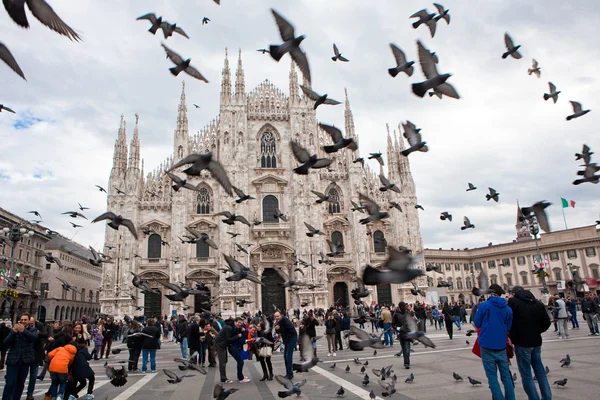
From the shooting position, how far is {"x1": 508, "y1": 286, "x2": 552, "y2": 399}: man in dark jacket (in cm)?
554

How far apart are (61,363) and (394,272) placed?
5.91 m

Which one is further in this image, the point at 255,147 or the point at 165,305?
the point at 255,147

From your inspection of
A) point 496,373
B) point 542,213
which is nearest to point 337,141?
point 542,213

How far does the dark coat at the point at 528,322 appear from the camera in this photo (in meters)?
5.60

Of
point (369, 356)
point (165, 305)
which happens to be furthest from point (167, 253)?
point (369, 356)

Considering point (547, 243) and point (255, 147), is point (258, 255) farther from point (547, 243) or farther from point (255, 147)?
point (547, 243)

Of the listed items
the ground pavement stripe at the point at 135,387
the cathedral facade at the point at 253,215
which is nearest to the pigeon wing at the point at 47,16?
the ground pavement stripe at the point at 135,387

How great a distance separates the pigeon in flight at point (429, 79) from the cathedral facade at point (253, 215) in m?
26.2

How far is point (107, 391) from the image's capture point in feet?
28.8

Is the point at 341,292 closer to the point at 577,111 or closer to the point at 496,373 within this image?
the point at 577,111

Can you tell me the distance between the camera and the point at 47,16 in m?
3.40

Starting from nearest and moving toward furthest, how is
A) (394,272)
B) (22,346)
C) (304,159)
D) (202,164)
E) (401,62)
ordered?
(394,272), (202,164), (22,346), (304,159), (401,62)

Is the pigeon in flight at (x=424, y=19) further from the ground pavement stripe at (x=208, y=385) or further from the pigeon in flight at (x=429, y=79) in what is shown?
the ground pavement stripe at (x=208, y=385)

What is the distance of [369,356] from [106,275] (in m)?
27.9
